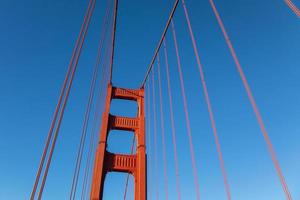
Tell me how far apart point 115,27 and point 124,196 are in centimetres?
829

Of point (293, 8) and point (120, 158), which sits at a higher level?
point (120, 158)

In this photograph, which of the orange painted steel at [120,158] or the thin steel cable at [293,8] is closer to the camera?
the thin steel cable at [293,8]

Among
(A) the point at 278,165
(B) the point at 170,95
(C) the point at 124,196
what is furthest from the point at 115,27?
(A) the point at 278,165

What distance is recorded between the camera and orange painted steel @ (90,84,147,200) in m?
6.97

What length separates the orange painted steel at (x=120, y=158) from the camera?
22.9 feet

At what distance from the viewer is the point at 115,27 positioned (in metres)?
11.0

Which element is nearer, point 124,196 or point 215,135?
point 215,135

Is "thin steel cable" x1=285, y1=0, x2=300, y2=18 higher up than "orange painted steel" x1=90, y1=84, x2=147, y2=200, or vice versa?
"orange painted steel" x1=90, y1=84, x2=147, y2=200

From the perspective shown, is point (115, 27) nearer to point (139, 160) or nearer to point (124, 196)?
point (139, 160)

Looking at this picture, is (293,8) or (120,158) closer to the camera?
(293,8)

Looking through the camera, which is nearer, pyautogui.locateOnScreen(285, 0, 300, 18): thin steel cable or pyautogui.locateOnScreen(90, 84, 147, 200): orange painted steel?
pyautogui.locateOnScreen(285, 0, 300, 18): thin steel cable

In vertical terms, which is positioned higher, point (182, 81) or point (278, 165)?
point (182, 81)

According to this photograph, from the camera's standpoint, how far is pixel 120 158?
7961mm

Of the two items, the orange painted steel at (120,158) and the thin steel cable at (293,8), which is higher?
the orange painted steel at (120,158)
